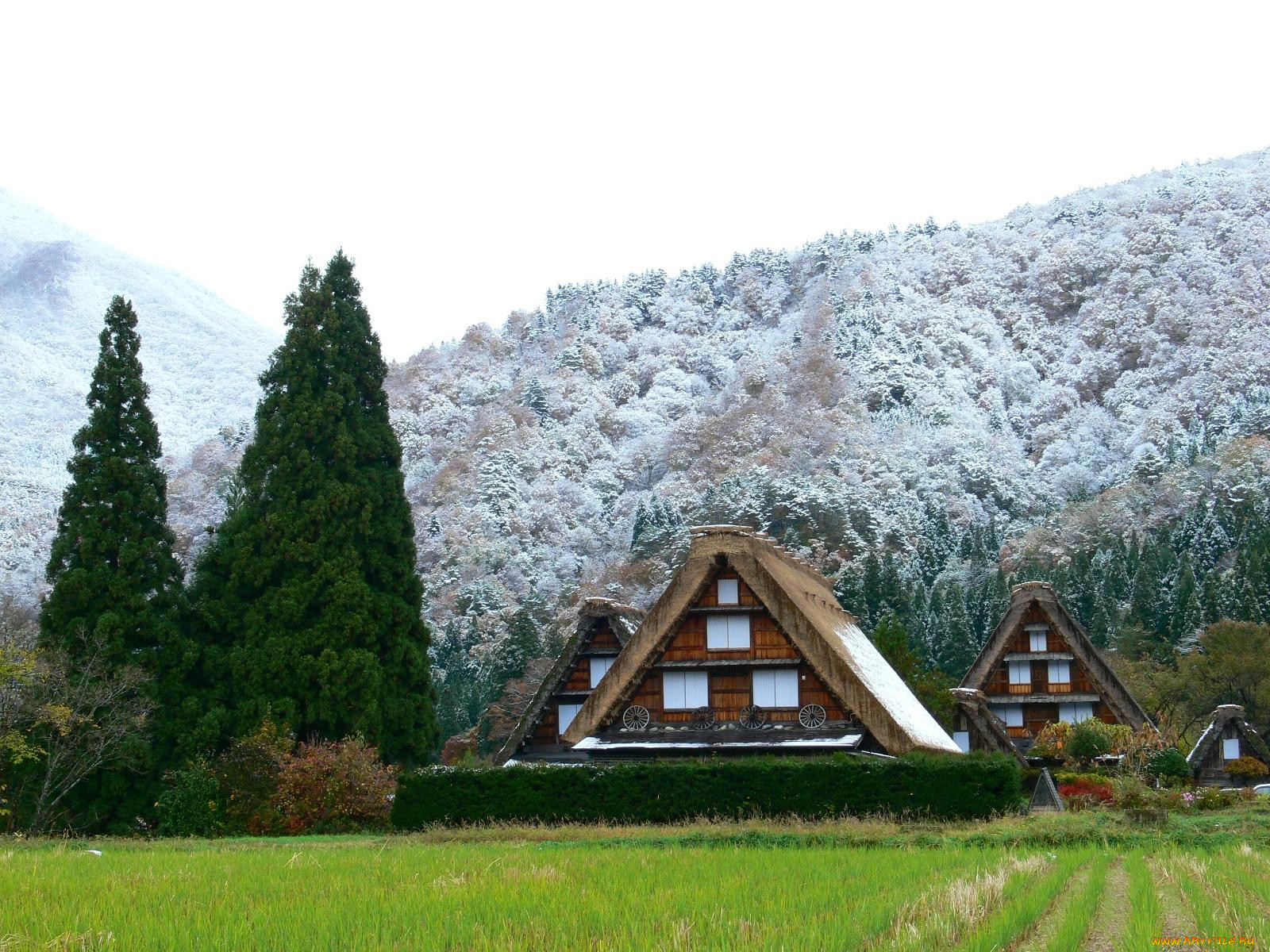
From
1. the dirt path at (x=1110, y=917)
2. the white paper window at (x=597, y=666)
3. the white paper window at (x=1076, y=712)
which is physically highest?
the white paper window at (x=597, y=666)

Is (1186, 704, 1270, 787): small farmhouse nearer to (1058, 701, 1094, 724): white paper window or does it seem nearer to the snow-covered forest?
(1058, 701, 1094, 724): white paper window

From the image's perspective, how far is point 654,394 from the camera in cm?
19500

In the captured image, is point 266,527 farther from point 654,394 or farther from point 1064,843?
point 654,394

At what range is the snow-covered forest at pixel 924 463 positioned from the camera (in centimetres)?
9200

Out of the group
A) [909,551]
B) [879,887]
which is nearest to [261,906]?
[879,887]

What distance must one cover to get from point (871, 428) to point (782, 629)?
12718 cm

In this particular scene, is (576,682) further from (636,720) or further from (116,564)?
(116,564)

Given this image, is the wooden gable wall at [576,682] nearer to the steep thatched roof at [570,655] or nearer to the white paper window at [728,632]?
the steep thatched roof at [570,655]

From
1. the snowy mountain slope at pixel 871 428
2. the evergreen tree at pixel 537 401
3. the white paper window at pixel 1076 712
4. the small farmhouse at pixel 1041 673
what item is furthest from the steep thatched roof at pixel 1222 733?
the evergreen tree at pixel 537 401

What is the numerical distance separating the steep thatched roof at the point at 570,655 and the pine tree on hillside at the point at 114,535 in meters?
10.3

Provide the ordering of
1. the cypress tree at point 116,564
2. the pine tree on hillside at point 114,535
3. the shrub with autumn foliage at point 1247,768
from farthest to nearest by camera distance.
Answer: the shrub with autumn foliage at point 1247,768 < the pine tree on hillside at point 114,535 < the cypress tree at point 116,564

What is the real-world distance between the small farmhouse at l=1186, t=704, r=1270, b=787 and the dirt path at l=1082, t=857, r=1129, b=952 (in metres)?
36.4

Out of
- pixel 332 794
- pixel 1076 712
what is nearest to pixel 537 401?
pixel 1076 712

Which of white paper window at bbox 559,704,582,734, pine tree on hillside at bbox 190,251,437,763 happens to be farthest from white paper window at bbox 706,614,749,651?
pine tree on hillside at bbox 190,251,437,763
